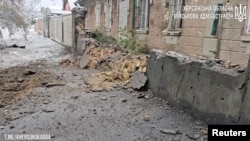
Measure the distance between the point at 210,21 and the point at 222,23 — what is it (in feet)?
1.18

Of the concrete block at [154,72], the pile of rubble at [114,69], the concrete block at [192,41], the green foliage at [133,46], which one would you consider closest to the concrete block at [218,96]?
the concrete block at [154,72]

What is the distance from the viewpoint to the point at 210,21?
223 inches

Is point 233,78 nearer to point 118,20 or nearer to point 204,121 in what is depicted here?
point 204,121

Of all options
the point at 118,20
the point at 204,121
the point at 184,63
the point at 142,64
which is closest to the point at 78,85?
the point at 142,64

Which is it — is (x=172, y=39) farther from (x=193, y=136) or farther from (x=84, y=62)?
(x=193, y=136)

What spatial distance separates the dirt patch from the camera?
16.6 ft

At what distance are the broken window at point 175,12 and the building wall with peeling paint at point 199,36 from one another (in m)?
0.15

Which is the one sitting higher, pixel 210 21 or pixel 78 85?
pixel 210 21

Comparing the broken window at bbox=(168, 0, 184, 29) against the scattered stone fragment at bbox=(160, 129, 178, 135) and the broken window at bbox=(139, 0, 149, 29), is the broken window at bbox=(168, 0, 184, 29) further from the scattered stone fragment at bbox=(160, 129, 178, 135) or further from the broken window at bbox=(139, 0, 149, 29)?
the scattered stone fragment at bbox=(160, 129, 178, 135)

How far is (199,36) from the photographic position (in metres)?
6.09

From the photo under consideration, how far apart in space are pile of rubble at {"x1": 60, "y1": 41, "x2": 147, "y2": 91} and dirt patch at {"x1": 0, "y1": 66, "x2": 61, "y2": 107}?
106 centimetres

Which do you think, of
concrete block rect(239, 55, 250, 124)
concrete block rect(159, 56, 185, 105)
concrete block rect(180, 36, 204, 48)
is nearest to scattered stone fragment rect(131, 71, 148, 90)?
concrete block rect(159, 56, 185, 105)

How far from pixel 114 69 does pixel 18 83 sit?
2333 mm

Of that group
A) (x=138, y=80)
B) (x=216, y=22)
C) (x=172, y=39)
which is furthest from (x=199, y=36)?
(x=138, y=80)
